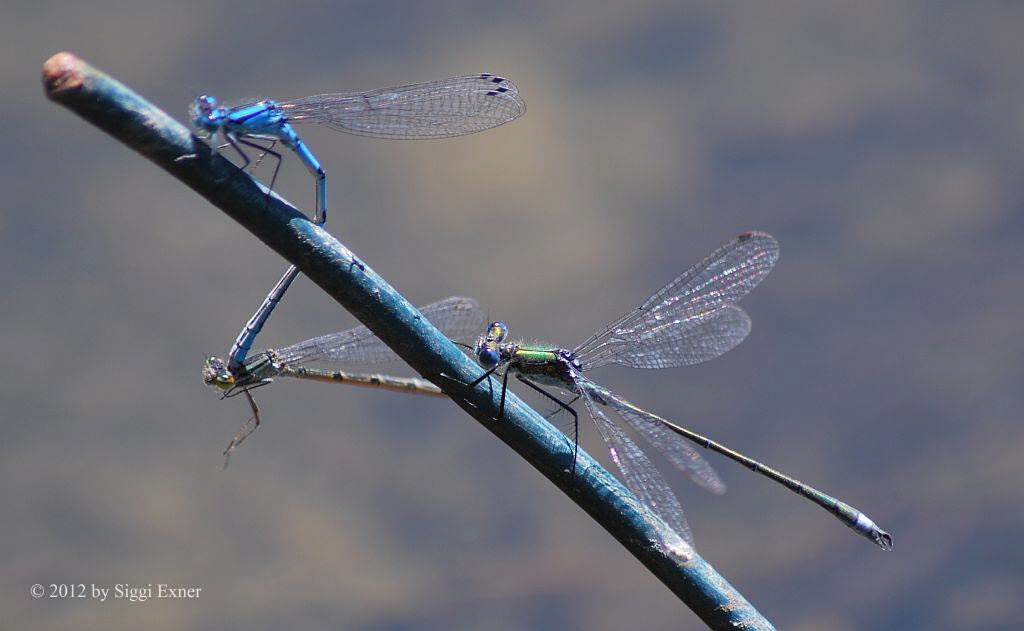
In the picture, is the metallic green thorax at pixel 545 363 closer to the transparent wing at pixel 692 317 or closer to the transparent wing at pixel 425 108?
the transparent wing at pixel 692 317

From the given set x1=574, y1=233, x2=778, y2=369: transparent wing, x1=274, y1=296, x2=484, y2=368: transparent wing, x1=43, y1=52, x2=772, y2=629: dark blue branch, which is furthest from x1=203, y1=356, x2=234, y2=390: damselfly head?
x1=43, y1=52, x2=772, y2=629: dark blue branch

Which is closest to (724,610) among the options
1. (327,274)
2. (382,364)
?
(327,274)

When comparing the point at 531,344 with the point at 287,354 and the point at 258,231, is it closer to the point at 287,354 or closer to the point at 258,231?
the point at 287,354

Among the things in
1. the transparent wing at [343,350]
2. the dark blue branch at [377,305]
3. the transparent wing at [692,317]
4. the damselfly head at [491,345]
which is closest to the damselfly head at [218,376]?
the transparent wing at [343,350]

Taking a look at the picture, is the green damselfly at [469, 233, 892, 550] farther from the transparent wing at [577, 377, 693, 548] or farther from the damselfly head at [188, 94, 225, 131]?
the damselfly head at [188, 94, 225, 131]

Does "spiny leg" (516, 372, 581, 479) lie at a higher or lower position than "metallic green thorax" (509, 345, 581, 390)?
lower

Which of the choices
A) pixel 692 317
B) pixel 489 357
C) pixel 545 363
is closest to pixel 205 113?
pixel 489 357
